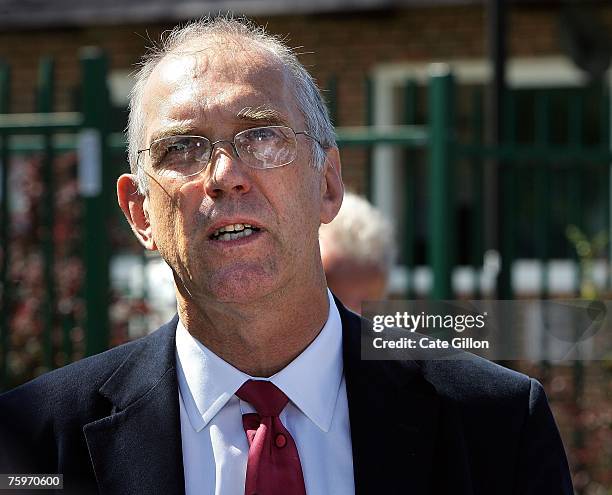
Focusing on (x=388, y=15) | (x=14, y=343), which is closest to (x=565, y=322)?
(x=14, y=343)

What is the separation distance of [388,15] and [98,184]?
210 inches

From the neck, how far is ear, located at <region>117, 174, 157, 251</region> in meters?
0.17

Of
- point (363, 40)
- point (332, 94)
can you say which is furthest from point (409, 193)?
point (363, 40)

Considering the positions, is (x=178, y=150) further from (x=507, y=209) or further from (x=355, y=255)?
(x=507, y=209)

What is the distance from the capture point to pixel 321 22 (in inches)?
A: 367

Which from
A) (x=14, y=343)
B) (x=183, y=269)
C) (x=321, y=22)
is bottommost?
(x=14, y=343)

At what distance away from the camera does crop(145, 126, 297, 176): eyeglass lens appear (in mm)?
2123

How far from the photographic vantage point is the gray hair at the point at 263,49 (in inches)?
88.9

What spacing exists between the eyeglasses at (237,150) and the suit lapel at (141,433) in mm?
388

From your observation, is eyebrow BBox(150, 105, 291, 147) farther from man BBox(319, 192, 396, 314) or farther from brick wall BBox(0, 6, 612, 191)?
brick wall BBox(0, 6, 612, 191)

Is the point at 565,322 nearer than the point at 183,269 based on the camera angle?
No

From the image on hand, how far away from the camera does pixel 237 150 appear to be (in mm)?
2123

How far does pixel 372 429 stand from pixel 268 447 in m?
0.20

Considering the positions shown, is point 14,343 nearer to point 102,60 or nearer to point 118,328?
point 118,328
